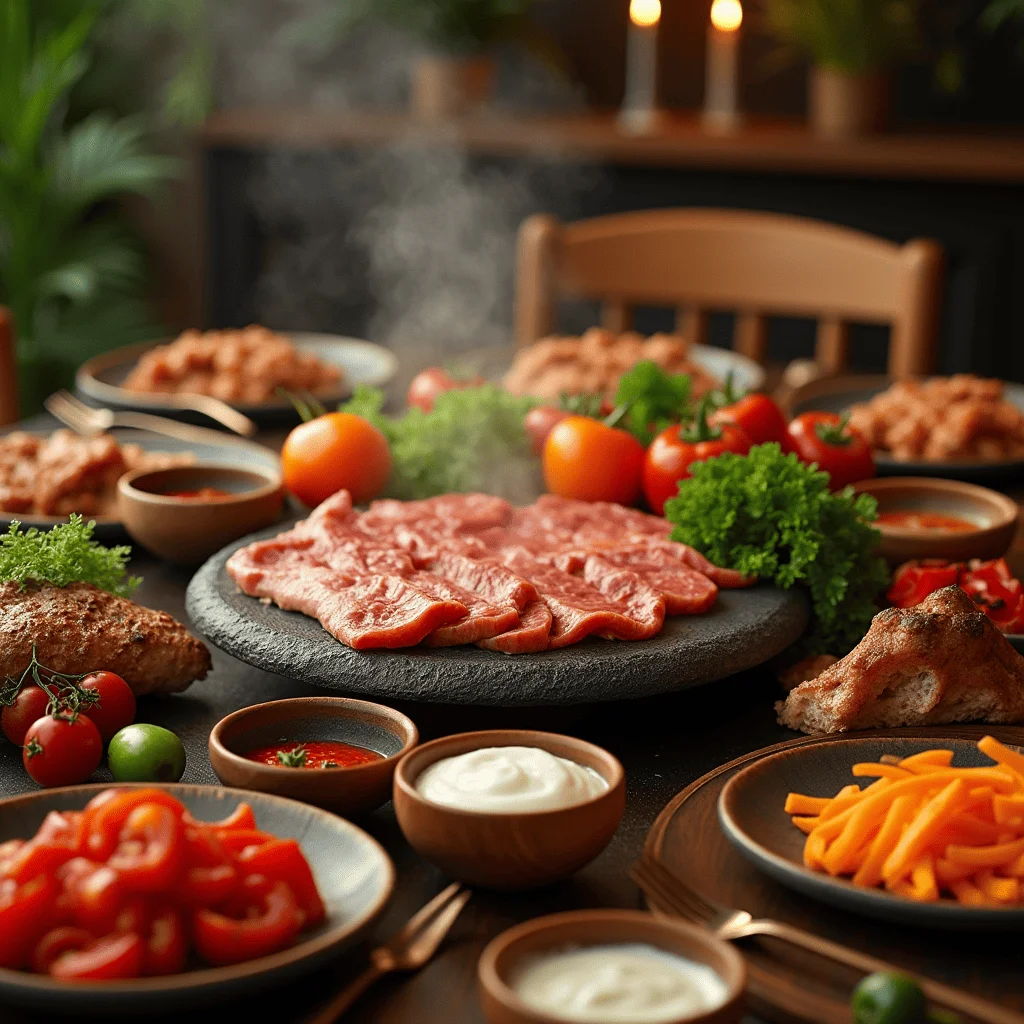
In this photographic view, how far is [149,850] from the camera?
125cm

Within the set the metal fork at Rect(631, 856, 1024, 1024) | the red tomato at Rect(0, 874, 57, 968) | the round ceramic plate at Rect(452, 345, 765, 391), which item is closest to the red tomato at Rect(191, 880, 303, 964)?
the red tomato at Rect(0, 874, 57, 968)

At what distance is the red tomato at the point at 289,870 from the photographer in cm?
131

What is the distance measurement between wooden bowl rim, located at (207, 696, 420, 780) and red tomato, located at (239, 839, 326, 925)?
23cm

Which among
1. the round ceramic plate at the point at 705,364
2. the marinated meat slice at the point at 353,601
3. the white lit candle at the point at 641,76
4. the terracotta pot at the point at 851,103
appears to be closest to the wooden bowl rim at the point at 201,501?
the marinated meat slice at the point at 353,601

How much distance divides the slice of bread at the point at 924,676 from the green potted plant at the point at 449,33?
4.94 m

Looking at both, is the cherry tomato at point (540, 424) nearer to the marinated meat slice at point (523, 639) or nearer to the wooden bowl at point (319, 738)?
the marinated meat slice at point (523, 639)

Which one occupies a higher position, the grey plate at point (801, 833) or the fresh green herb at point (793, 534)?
the fresh green herb at point (793, 534)

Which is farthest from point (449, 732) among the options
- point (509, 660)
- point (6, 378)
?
point (6, 378)

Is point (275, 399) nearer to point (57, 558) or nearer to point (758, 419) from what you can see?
point (758, 419)

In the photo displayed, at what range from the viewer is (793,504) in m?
2.20

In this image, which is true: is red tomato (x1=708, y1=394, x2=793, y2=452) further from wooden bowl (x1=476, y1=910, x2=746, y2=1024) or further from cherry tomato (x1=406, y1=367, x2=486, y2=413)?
wooden bowl (x1=476, y1=910, x2=746, y2=1024)

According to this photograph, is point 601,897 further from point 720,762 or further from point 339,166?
point 339,166

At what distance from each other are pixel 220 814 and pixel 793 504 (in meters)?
1.09

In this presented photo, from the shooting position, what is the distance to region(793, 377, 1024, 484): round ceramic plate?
2998 millimetres
